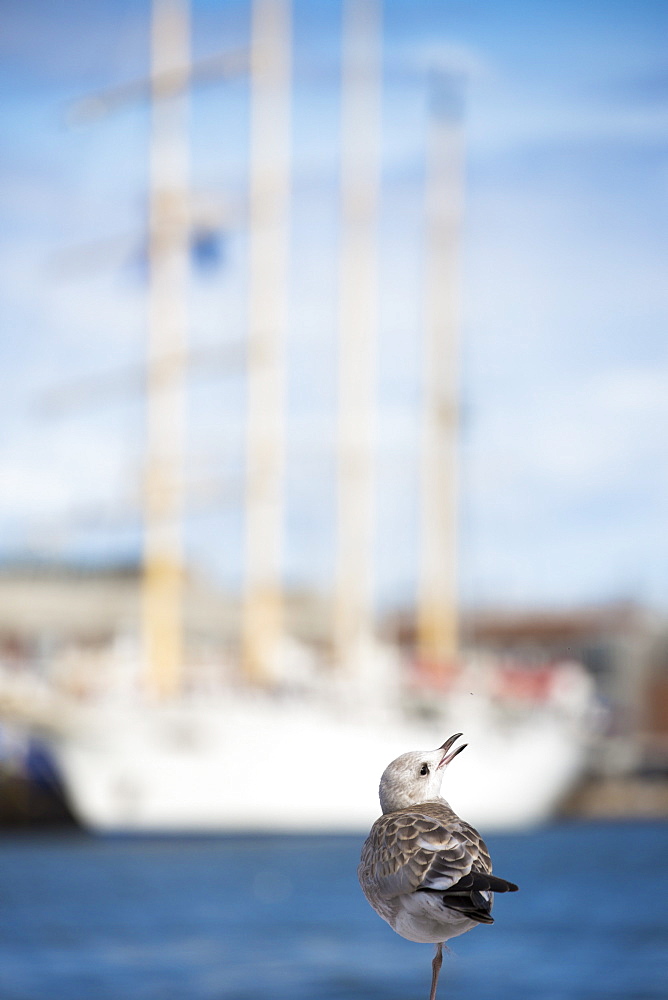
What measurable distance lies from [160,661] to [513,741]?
11.7m

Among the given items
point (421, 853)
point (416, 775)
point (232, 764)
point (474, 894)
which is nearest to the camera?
point (474, 894)

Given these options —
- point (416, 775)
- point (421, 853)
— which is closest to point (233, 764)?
point (416, 775)

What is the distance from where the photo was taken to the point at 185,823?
155ft

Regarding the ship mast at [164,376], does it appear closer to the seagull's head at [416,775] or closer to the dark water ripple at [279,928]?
the dark water ripple at [279,928]

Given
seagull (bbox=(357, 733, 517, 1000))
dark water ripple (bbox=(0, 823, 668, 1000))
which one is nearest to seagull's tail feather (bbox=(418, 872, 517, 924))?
seagull (bbox=(357, 733, 517, 1000))

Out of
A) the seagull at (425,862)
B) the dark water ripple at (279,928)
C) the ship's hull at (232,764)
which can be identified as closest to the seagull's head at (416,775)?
the seagull at (425,862)

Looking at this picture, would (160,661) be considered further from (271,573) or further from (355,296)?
(355,296)

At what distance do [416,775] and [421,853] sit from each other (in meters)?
0.21

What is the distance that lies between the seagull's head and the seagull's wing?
3cm

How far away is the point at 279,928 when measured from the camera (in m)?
30.9

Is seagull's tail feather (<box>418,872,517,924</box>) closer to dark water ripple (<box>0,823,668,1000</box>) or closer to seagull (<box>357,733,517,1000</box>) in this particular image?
seagull (<box>357,733,517,1000</box>)

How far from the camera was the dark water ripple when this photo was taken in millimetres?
22875

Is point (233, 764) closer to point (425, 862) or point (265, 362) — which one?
point (265, 362)

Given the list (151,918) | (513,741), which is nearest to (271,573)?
(513,741)
